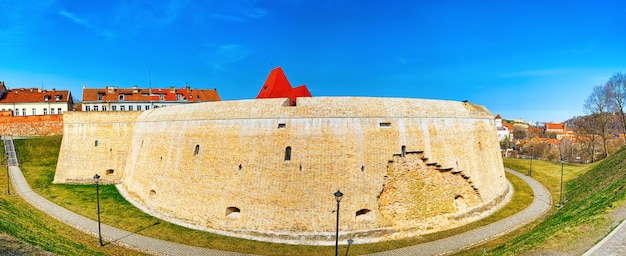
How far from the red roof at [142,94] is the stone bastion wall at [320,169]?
86.9ft

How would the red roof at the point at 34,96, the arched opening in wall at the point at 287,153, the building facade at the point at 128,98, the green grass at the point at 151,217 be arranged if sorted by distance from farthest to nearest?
1. the red roof at the point at 34,96
2. the building facade at the point at 128,98
3. the arched opening in wall at the point at 287,153
4. the green grass at the point at 151,217

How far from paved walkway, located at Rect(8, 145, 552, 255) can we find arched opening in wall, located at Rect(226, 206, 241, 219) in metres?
2.33

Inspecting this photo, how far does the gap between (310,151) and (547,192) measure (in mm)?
19124

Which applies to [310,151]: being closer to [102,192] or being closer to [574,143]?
[102,192]

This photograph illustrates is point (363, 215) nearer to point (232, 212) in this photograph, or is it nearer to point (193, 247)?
point (232, 212)

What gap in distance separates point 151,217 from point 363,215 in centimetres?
1167

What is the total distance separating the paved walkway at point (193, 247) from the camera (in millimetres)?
14258

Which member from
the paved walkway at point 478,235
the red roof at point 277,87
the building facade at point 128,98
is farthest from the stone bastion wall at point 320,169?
the building facade at point 128,98

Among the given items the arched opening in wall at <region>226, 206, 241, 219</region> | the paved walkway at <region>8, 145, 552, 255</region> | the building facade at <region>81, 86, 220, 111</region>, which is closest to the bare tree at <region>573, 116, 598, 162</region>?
the paved walkway at <region>8, 145, 552, 255</region>

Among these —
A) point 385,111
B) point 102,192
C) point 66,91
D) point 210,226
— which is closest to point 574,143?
point 385,111

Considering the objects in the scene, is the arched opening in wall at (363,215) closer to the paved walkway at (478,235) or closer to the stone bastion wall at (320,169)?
the stone bastion wall at (320,169)

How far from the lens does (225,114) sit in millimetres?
17109

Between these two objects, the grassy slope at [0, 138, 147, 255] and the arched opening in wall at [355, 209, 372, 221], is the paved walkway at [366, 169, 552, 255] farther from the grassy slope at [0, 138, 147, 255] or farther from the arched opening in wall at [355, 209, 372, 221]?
the grassy slope at [0, 138, 147, 255]

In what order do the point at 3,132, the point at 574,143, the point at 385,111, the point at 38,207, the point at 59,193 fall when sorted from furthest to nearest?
1. the point at 574,143
2. the point at 3,132
3. the point at 59,193
4. the point at 38,207
5. the point at 385,111
